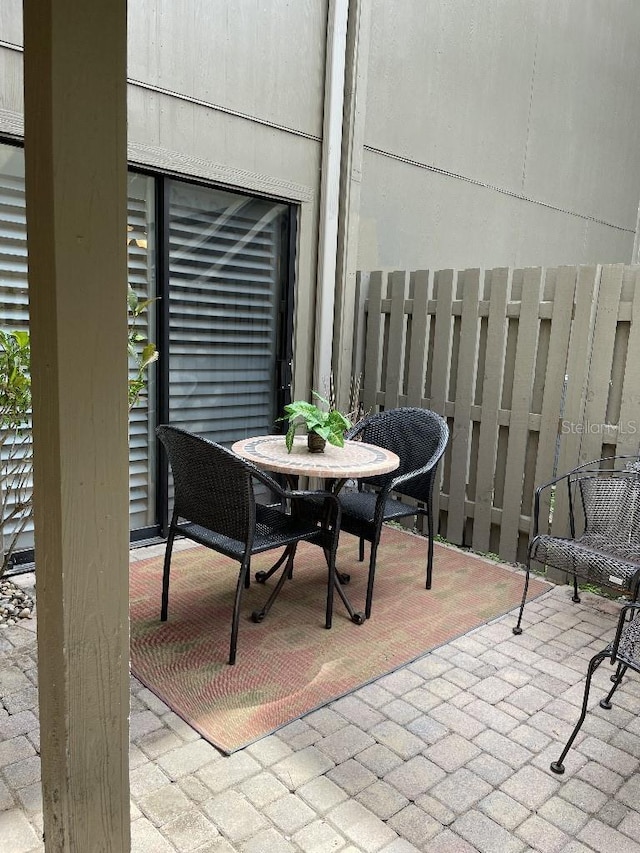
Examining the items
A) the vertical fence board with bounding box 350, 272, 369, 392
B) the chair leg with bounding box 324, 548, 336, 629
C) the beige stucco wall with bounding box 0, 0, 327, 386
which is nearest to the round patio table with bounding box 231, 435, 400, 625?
the chair leg with bounding box 324, 548, 336, 629

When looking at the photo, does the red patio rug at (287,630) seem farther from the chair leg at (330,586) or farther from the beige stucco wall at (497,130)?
the beige stucco wall at (497,130)

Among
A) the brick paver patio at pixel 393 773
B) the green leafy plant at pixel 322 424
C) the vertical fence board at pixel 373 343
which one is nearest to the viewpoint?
the brick paver patio at pixel 393 773

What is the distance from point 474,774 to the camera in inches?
80.0

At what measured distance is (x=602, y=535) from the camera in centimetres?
321

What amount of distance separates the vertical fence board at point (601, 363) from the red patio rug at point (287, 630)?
2.95 feet

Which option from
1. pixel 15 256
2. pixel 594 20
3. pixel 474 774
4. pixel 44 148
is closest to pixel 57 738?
pixel 44 148

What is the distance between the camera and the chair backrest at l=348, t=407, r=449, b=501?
11.6 ft

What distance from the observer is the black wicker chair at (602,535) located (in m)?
2.79

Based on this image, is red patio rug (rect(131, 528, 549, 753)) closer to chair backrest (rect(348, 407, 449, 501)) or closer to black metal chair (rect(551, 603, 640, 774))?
chair backrest (rect(348, 407, 449, 501))

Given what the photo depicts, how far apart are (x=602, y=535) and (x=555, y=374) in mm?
987

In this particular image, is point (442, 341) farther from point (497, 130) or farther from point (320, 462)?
point (497, 130)

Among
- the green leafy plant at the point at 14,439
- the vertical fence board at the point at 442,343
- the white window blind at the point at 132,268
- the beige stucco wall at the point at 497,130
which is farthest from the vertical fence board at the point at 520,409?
the green leafy plant at the point at 14,439

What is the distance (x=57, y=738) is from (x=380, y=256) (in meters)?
4.23

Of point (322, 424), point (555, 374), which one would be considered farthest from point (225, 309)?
point (555, 374)
